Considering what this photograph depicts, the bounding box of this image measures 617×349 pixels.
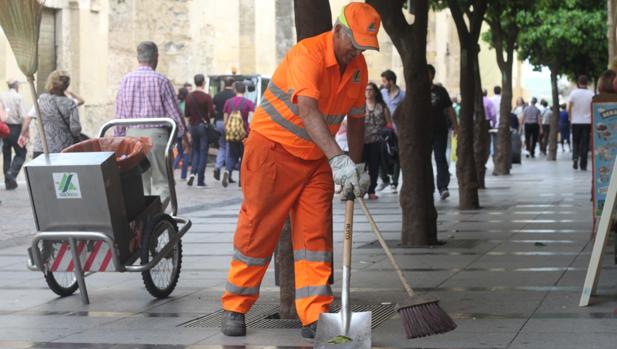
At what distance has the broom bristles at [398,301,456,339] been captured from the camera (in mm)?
6637

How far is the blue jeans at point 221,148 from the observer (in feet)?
78.8

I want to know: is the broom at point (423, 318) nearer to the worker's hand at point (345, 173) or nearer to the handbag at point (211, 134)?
the worker's hand at point (345, 173)

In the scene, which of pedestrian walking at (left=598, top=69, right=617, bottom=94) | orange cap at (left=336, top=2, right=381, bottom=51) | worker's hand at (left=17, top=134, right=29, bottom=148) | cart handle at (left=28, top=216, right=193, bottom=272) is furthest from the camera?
worker's hand at (left=17, top=134, right=29, bottom=148)

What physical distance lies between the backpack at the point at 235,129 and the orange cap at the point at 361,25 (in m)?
15.6

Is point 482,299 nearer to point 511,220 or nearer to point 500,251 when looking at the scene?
point 500,251

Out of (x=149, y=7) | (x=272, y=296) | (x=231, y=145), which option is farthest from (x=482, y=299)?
(x=149, y=7)

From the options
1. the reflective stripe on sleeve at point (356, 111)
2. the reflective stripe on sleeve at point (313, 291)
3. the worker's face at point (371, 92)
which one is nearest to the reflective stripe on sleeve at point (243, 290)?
the reflective stripe on sleeve at point (313, 291)

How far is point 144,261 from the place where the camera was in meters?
8.82

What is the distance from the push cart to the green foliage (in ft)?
102

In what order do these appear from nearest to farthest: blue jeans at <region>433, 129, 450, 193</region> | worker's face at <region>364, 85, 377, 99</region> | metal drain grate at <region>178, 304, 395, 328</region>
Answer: metal drain grate at <region>178, 304, 395, 328</region> < blue jeans at <region>433, 129, 450, 193</region> < worker's face at <region>364, 85, 377, 99</region>

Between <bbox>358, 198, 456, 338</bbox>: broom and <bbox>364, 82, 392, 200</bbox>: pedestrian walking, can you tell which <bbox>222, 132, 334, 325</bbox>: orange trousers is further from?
<bbox>364, 82, 392, 200</bbox>: pedestrian walking

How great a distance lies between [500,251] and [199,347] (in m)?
4.99

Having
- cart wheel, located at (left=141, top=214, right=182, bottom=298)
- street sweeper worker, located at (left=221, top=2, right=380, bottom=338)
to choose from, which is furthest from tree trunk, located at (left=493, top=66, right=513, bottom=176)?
street sweeper worker, located at (left=221, top=2, right=380, bottom=338)

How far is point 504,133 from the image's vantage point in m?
26.1
